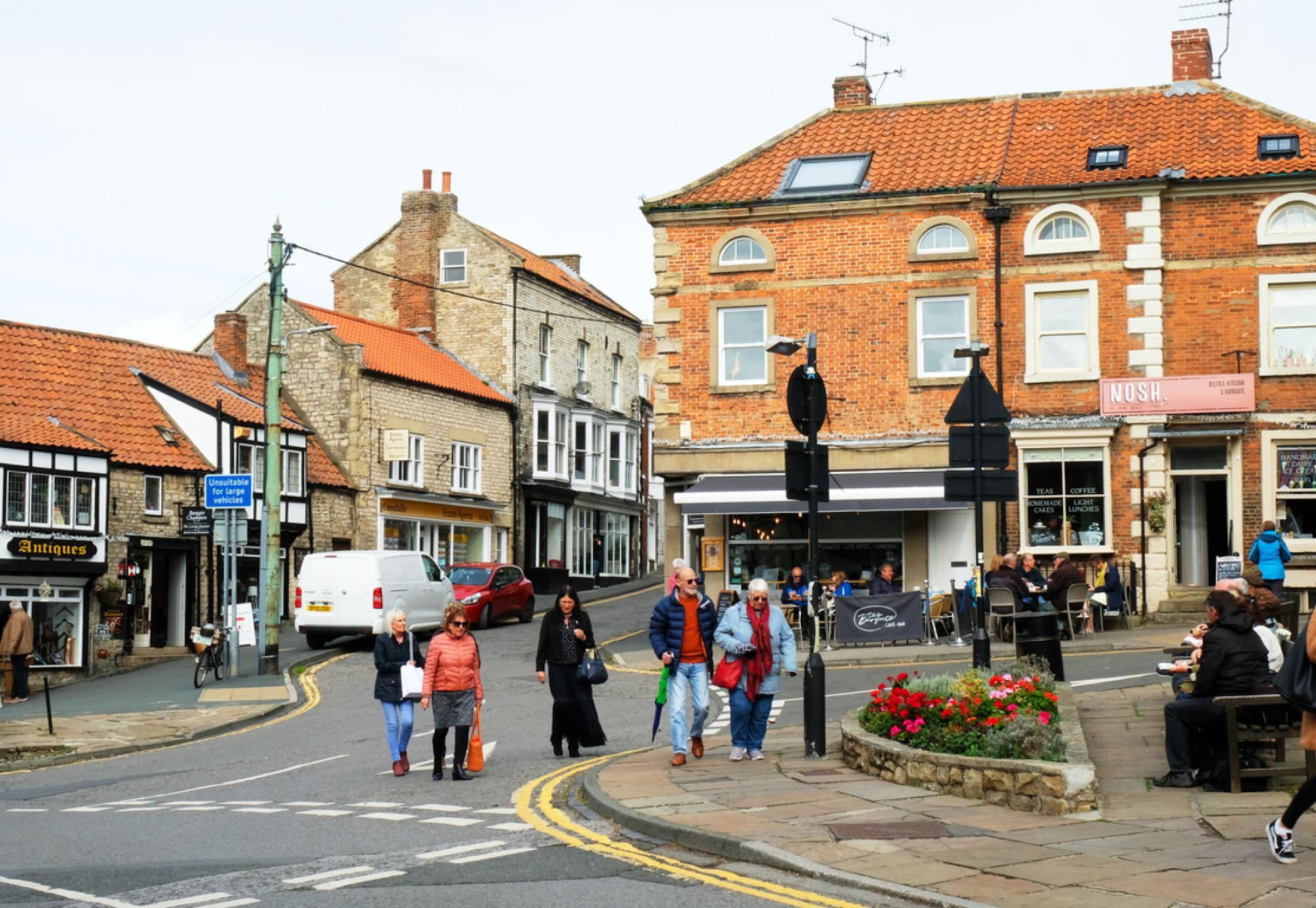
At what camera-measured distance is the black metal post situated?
14.0m

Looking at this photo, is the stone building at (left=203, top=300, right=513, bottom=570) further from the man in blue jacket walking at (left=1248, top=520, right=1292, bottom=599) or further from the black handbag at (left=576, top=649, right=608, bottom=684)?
the black handbag at (left=576, top=649, right=608, bottom=684)

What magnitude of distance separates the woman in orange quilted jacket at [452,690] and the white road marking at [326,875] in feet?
14.9

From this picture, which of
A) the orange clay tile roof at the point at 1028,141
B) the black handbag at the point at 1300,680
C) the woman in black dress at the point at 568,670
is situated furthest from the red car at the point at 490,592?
the black handbag at the point at 1300,680

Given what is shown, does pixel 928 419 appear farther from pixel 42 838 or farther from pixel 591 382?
pixel 591 382

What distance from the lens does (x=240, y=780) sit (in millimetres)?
15430

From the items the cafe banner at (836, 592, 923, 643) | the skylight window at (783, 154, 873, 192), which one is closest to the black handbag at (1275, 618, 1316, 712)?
the cafe banner at (836, 592, 923, 643)

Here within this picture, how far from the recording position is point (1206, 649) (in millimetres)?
11555

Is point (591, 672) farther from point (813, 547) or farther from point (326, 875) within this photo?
point (326, 875)

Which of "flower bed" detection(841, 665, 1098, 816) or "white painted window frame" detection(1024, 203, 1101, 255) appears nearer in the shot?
"flower bed" detection(841, 665, 1098, 816)

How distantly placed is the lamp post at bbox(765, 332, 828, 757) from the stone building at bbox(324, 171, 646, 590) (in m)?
34.9

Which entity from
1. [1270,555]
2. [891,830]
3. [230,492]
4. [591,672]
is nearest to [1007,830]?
[891,830]

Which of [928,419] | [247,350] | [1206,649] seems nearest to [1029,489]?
[928,419]

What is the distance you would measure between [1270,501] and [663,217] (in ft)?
42.4

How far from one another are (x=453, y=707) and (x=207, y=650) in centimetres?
→ 1430
